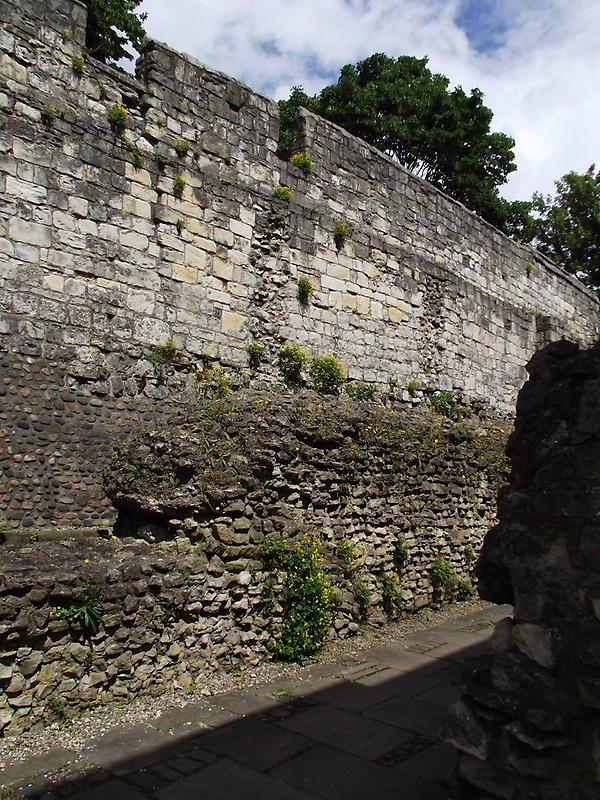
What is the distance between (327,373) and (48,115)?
508 centimetres

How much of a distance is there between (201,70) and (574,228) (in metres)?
21.7

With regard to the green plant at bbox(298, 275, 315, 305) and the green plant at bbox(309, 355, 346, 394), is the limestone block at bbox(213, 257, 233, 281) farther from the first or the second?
the green plant at bbox(309, 355, 346, 394)

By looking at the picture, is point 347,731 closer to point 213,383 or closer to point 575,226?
point 213,383

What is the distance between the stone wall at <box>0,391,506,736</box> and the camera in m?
4.82

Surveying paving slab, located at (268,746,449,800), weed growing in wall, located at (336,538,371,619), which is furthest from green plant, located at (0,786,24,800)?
weed growing in wall, located at (336,538,371,619)

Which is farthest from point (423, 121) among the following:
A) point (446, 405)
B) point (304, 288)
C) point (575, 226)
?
point (304, 288)

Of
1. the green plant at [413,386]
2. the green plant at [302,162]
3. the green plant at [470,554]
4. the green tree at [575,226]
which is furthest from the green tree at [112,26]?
the green tree at [575,226]

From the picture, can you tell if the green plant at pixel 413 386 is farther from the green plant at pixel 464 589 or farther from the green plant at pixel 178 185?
the green plant at pixel 178 185

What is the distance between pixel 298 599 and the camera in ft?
20.9

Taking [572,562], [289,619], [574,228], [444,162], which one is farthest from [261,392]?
[574,228]

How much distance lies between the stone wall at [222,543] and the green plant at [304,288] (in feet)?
7.76

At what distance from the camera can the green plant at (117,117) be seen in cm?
820

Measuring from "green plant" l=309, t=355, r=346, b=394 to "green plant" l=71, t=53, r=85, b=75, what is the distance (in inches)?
Answer: 191

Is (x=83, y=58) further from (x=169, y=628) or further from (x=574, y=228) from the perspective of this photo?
(x=574, y=228)
